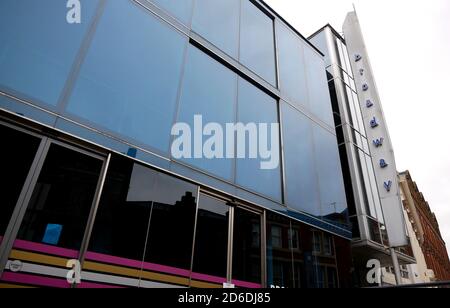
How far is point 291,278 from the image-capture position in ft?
31.9

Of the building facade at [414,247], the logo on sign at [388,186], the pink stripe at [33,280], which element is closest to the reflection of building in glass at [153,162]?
the pink stripe at [33,280]

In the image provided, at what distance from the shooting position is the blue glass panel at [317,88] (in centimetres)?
1519

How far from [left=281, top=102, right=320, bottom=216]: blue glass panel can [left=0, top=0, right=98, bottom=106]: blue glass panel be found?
7.88m

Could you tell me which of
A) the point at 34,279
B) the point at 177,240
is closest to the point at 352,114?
the point at 177,240

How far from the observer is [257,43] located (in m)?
13.5

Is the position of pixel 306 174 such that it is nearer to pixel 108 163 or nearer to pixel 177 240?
pixel 177 240

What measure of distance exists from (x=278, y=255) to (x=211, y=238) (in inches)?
106

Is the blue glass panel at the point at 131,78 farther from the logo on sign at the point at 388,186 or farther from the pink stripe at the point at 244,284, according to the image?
the logo on sign at the point at 388,186

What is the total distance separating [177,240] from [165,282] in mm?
940

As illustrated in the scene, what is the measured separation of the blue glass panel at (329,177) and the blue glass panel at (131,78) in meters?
7.34

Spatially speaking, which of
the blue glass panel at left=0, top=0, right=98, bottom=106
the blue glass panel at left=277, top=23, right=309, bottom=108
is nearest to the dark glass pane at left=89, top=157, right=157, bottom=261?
the blue glass panel at left=0, top=0, right=98, bottom=106

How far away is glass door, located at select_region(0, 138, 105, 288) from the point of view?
5.05 m

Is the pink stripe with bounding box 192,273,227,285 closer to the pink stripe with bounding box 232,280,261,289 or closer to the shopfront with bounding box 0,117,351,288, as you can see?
the shopfront with bounding box 0,117,351,288

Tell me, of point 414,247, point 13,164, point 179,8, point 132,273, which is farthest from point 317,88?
point 414,247
